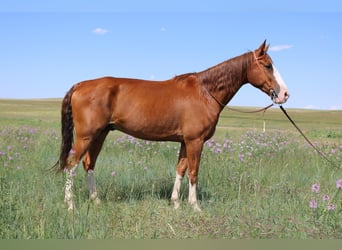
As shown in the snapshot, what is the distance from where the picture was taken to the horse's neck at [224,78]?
6.10 metres

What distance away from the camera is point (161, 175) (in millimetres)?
7238

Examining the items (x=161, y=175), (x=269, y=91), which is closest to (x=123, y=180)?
(x=161, y=175)

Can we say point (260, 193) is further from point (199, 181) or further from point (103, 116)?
point (103, 116)

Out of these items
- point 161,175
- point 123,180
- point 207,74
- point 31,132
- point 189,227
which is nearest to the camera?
point 189,227

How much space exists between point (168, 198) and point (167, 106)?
171 cm

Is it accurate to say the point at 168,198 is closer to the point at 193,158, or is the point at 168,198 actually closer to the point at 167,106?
the point at 193,158

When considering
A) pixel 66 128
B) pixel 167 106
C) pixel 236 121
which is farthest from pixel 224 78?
pixel 236 121

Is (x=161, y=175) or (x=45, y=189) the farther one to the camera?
(x=161, y=175)

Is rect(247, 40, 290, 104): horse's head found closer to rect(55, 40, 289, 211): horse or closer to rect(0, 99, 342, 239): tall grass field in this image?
rect(55, 40, 289, 211): horse

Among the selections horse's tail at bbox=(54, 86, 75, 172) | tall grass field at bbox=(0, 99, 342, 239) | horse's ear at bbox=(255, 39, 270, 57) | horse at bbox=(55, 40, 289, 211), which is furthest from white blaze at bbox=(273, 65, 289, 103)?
horse's tail at bbox=(54, 86, 75, 172)

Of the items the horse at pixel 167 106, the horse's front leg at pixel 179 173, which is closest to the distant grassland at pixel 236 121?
the horse at pixel 167 106

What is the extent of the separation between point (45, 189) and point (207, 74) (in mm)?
3343

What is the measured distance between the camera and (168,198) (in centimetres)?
642

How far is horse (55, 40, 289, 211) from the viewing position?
5.82 m
